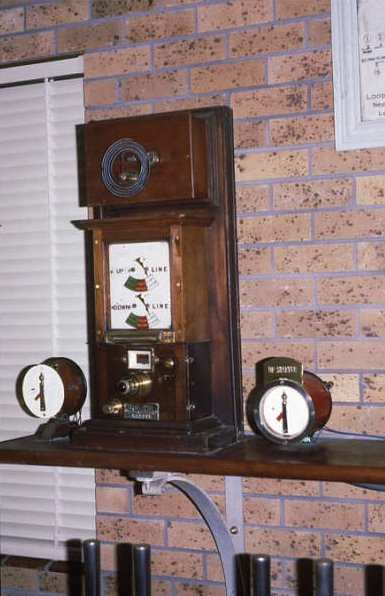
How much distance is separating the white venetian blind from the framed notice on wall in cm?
88

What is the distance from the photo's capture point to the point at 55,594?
8.74 ft

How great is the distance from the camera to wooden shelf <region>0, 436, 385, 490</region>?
6.16ft

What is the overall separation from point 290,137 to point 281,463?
0.97 m

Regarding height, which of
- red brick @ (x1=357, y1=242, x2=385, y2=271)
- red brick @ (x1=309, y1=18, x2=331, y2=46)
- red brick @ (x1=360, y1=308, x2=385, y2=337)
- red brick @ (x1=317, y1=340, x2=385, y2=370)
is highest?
red brick @ (x1=309, y1=18, x2=331, y2=46)

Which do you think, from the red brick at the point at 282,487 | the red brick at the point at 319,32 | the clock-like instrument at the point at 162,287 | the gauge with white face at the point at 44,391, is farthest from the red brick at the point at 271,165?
the red brick at the point at 282,487

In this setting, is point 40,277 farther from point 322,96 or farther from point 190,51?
point 322,96

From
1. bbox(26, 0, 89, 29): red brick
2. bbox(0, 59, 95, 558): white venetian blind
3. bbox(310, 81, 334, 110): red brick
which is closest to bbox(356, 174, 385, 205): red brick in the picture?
bbox(310, 81, 334, 110): red brick

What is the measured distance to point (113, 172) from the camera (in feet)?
7.22

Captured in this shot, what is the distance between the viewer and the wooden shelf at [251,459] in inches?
74.0

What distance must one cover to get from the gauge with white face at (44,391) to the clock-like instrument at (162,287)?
0.41 feet

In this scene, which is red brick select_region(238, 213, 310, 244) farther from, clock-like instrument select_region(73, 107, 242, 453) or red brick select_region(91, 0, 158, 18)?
red brick select_region(91, 0, 158, 18)

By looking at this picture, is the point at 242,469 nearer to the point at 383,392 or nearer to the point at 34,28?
the point at 383,392

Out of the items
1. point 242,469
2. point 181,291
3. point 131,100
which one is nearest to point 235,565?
point 242,469

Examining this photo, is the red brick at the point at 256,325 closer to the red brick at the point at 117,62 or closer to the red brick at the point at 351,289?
the red brick at the point at 351,289
